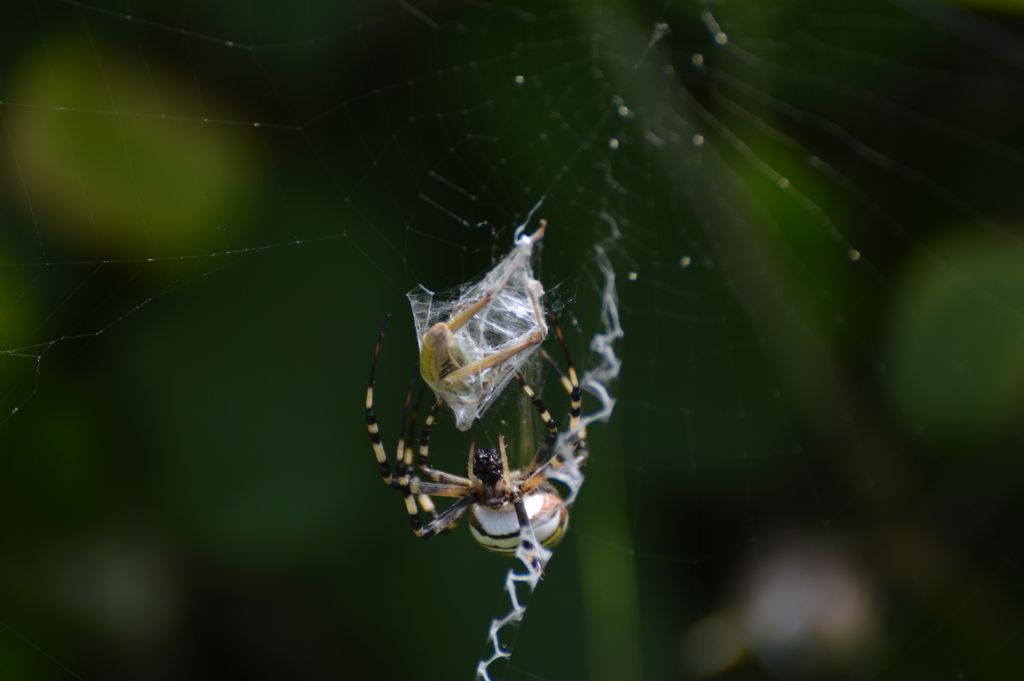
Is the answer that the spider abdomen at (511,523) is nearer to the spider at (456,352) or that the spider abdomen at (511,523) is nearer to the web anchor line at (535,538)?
the web anchor line at (535,538)

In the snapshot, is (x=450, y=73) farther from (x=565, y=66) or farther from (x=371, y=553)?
(x=371, y=553)

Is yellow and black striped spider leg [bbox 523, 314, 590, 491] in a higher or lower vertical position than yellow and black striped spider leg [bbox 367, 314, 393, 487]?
lower

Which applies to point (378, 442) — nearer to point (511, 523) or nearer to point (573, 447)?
point (511, 523)

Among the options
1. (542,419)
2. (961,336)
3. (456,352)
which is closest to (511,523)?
(542,419)

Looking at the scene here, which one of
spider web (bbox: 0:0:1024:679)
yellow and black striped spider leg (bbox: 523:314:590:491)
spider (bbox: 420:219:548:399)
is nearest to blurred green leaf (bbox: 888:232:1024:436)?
spider web (bbox: 0:0:1024:679)

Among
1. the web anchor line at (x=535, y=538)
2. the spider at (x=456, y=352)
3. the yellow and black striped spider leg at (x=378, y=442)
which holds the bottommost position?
the web anchor line at (x=535, y=538)

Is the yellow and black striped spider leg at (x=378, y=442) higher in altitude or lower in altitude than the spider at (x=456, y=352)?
lower

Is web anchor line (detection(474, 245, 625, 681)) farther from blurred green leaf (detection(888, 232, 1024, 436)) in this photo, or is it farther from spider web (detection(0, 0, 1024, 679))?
blurred green leaf (detection(888, 232, 1024, 436))

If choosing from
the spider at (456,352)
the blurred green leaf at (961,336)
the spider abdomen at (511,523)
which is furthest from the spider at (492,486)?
the blurred green leaf at (961,336)

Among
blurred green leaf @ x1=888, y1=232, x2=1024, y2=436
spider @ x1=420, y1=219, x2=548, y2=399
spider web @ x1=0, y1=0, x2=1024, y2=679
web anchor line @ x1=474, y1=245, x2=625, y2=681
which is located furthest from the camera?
blurred green leaf @ x1=888, y1=232, x2=1024, y2=436
